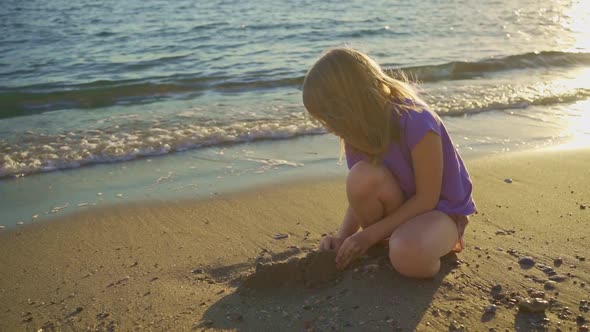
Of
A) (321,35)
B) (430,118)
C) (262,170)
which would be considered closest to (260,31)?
(321,35)

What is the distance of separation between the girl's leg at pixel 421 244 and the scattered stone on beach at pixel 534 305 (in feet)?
1.36

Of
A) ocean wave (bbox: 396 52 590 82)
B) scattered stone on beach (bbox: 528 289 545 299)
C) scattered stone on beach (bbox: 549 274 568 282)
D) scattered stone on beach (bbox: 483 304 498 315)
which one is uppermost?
scattered stone on beach (bbox: 483 304 498 315)

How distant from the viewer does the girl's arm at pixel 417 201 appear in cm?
276

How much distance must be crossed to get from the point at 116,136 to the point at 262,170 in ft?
5.84

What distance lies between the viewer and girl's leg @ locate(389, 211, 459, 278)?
9.12 feet

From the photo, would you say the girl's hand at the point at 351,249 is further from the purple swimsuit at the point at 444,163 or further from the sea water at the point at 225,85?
the sea water at the point at 225,85

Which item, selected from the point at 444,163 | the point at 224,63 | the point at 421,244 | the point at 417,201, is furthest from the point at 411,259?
the point at 224,63

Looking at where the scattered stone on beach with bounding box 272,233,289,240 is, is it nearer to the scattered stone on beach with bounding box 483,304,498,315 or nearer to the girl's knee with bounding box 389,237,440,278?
the girl's knee with bounding box 389,237,440,278

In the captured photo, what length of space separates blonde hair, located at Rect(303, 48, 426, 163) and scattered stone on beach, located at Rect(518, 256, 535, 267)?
900mm

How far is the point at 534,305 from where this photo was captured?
101 inches

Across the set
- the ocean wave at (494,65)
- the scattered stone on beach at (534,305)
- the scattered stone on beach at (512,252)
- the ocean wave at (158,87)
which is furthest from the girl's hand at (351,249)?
the ocean wave at (494,65)

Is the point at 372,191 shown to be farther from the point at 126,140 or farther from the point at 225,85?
the point at 225,85

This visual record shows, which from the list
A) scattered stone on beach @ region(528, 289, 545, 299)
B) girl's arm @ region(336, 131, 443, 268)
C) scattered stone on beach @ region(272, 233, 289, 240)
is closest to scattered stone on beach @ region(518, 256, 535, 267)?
scattered stone on beach @ region(528, 289, 545, 299)

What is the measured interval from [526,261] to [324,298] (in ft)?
3.42
